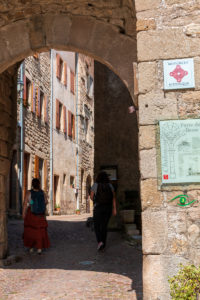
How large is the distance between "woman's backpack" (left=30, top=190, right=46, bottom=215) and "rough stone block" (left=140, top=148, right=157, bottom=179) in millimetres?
4281

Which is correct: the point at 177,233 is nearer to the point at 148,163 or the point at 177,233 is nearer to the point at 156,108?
the point at 148,163

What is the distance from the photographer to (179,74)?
11.4 feet

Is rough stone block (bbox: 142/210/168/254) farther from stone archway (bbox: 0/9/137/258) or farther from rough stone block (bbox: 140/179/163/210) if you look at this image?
stone archway (bbox: 0/9/137/258)

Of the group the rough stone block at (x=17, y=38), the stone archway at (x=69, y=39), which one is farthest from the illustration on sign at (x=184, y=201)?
the rough stone block at (x=17, y=38)

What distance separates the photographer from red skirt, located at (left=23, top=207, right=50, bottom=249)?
24.1 ft

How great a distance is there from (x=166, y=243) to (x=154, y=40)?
1.63m

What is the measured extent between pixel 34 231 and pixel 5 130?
1827 millimetres

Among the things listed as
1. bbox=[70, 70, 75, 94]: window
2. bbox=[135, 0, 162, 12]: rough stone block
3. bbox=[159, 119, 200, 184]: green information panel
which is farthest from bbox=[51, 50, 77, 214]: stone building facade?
bbox=[159, 119, 200, 184]: green information panel

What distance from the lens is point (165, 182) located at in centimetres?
337

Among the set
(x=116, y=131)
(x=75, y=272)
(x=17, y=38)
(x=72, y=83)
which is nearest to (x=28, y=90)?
(x=116, y=131)

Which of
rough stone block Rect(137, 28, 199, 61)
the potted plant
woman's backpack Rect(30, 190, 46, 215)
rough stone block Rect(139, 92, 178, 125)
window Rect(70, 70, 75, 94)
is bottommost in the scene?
the potted plant

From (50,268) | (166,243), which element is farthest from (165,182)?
(50,268)

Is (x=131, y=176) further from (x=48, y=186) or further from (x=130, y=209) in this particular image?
(x=48, y=186)

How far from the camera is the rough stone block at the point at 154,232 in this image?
10.8 ft
